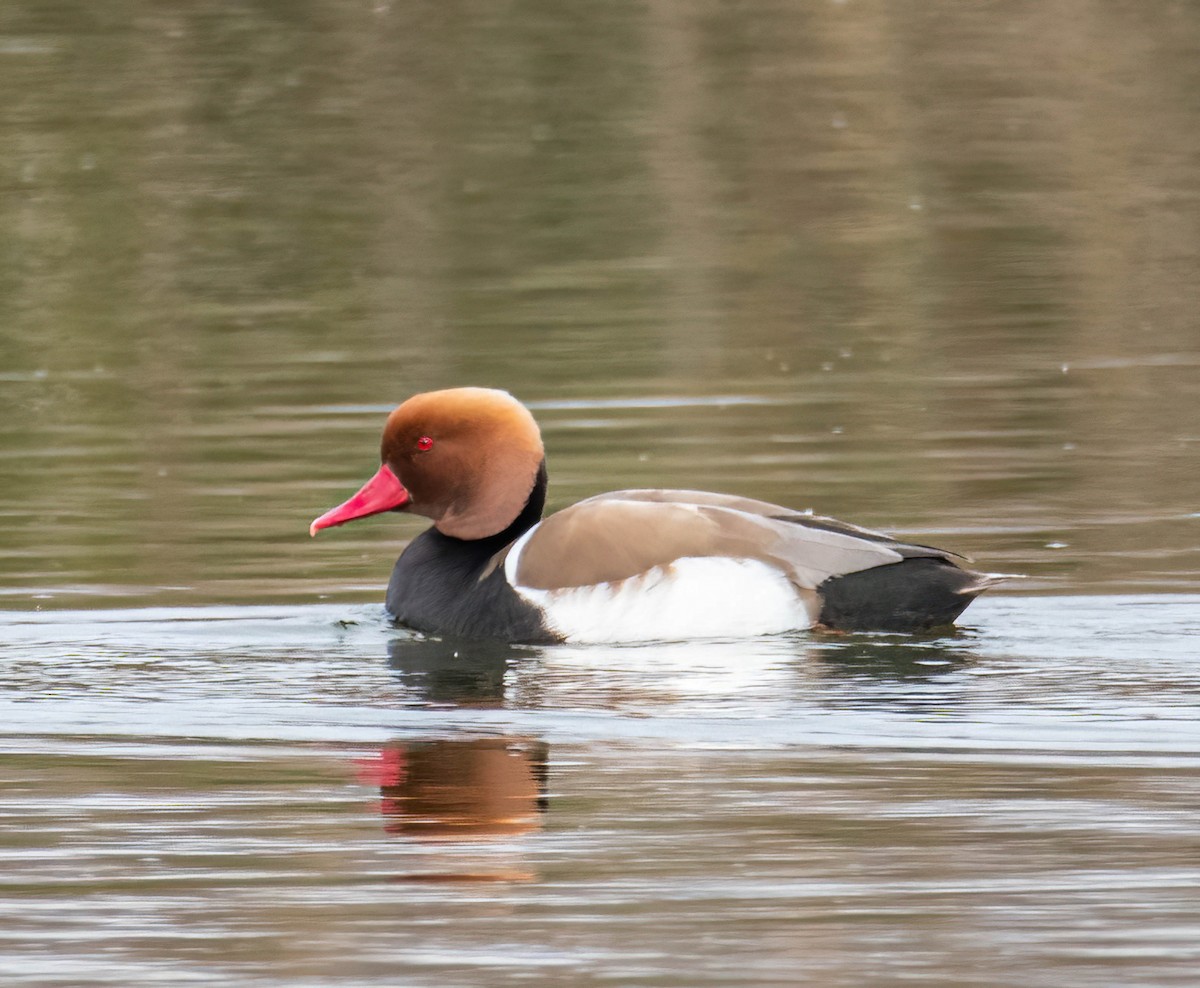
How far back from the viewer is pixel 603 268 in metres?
19.0

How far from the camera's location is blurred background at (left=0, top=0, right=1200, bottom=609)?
1138 cm

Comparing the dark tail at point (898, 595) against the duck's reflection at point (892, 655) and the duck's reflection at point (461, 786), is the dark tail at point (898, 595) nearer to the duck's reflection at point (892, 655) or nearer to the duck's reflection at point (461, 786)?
the duck's reflection at point (892, 655)

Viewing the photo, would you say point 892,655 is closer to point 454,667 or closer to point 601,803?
point 454,667

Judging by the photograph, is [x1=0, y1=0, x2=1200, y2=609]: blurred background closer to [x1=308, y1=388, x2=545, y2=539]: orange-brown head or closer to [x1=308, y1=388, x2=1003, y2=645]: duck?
[x1=308, y1=388, x2=545, y2=539]: orange-brown head

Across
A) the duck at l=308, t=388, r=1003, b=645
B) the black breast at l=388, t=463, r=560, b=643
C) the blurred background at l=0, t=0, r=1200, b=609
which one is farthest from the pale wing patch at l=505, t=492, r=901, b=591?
the blurred background at l=0, t=0, r=1200, b=609

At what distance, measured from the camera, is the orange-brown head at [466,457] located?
31.6 ft

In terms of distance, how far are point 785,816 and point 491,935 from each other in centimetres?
122

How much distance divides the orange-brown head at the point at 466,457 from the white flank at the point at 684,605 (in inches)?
33.0

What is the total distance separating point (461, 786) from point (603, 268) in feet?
41.3

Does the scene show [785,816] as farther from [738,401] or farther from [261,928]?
[738,401]

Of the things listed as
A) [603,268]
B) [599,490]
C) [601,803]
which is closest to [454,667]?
[601,803]

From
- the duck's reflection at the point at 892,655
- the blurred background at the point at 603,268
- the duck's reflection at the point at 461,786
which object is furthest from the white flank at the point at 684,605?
the duck's reflection at the point at 461,786

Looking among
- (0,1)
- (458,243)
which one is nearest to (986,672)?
(458,243)

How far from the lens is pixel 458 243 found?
20.5 m
